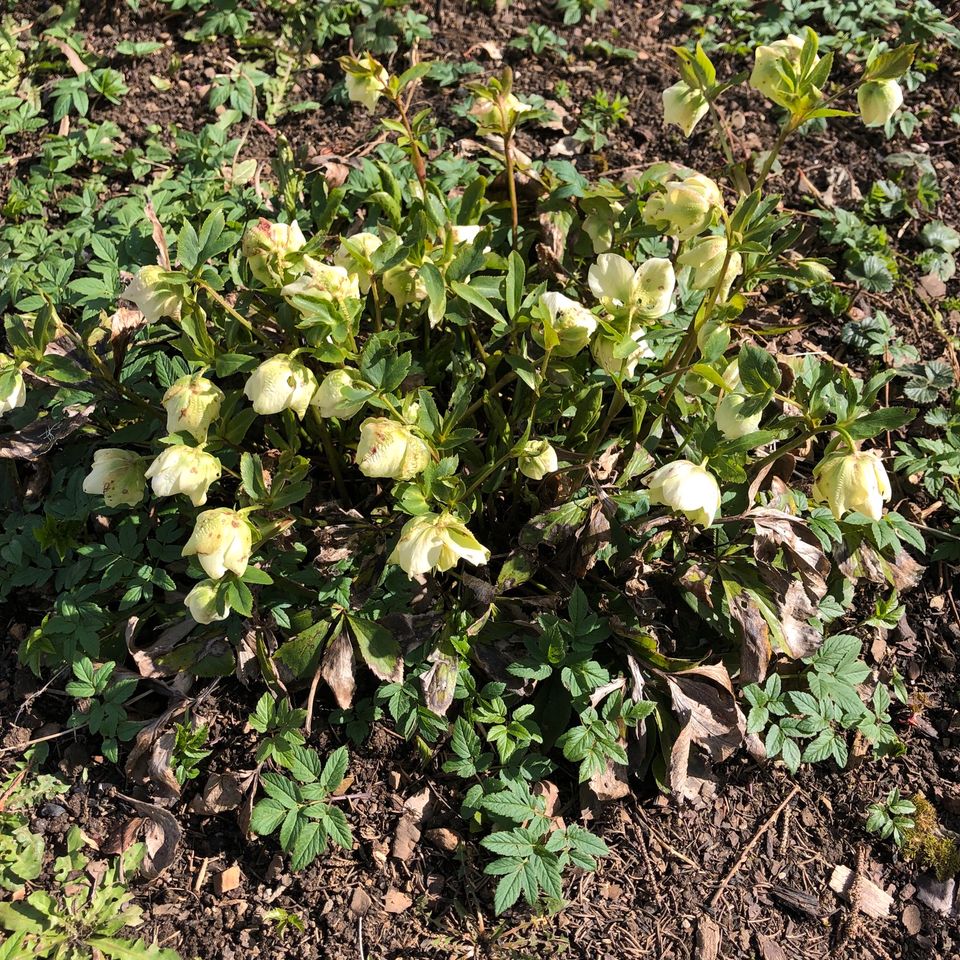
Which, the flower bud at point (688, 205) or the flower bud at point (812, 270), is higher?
the flower bud at point (688, 205)

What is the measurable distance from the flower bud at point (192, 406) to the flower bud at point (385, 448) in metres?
0.29

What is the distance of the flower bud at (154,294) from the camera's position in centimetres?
171

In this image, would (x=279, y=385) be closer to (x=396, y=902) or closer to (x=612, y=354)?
(x=612, y=354)

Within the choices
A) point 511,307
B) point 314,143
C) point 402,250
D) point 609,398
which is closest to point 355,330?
point 402,250

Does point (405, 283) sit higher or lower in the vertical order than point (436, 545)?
higher

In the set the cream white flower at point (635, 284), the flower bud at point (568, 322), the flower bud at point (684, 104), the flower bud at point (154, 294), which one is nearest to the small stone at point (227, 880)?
the flower bud at point (154, 294)

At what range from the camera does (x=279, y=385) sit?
5.33ft

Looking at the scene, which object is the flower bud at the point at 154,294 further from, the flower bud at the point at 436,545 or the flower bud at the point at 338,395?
the flower bud at the point at 436,545

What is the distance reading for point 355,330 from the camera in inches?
67.1

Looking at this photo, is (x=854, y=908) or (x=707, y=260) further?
(x=854, y=908)

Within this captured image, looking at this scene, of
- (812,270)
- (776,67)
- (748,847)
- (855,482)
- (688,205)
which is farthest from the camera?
(748,847)

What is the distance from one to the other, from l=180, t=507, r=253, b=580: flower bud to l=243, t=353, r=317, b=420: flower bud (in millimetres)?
189

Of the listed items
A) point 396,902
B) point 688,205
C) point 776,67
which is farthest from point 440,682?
point 776,67

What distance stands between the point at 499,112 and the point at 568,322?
A: 530mm
